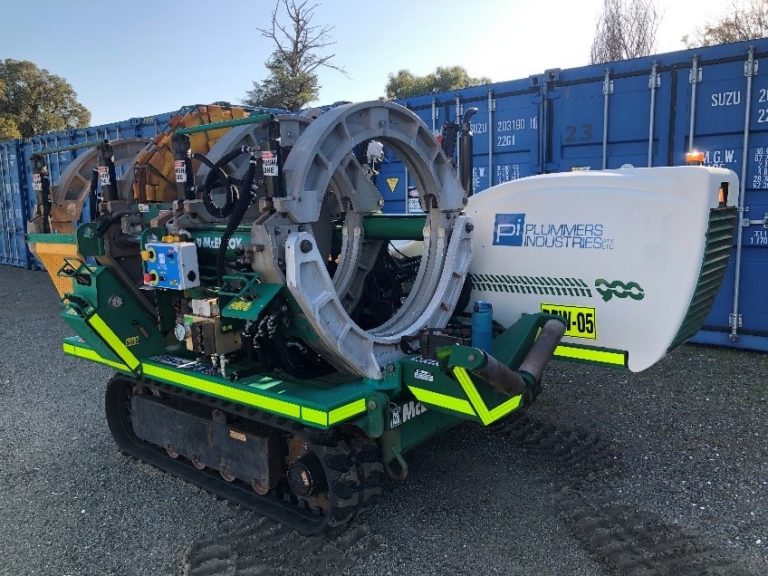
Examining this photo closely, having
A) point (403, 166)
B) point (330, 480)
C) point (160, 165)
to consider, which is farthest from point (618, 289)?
point (403, 166)

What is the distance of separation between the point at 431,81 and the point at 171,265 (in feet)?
104

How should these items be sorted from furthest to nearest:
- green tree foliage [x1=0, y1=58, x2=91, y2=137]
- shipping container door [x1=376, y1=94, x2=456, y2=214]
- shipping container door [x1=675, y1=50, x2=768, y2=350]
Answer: green tree foliage [x1=0, y1=58, x2=91, y2=137], shipping container door [x1=376, y1=94, x2=456, y2=214], shipping container door [x1=675, y1=50, x2=768, y2=350]

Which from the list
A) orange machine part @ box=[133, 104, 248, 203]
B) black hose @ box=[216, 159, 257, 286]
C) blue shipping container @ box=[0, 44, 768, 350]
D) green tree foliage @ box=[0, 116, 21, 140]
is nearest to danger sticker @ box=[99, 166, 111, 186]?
orange machine part @ box=[133, 104, 248, 203]

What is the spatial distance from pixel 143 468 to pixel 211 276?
5.16 feet

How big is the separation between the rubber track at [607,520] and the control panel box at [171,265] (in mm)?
2392

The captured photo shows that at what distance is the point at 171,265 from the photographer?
344 cm

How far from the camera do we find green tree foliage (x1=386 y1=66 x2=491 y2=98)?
107ft

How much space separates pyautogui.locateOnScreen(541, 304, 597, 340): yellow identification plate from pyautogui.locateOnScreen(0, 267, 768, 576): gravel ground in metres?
0.95

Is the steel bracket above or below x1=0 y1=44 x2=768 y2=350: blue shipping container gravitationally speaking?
above

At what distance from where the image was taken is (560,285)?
3.60 m

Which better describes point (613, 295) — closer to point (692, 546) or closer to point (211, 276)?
point (692, 546)

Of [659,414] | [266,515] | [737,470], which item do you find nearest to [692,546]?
[737,470]

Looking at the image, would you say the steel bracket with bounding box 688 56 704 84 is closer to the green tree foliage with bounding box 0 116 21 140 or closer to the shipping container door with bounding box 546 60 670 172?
the shipping container door with bounding box 546 60 670 172

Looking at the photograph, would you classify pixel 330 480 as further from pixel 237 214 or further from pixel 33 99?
pixel 33 99
